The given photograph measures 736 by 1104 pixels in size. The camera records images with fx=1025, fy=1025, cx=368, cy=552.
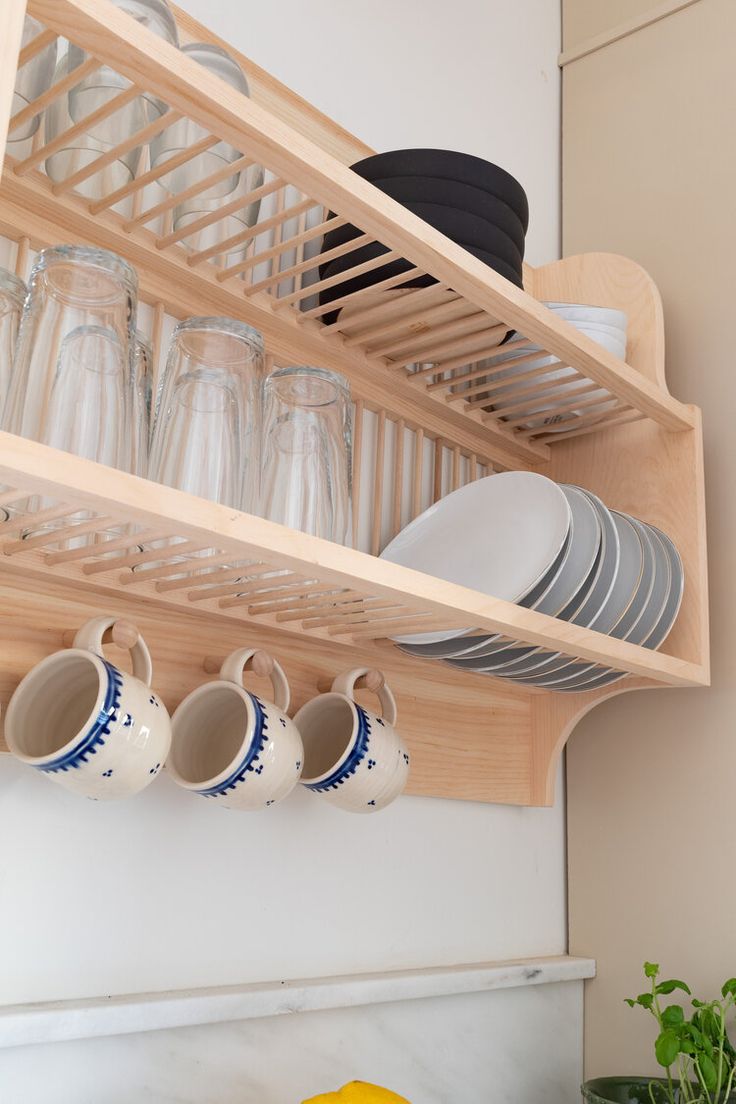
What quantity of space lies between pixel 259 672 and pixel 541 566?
12.6 inches

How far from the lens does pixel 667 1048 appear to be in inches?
45.8

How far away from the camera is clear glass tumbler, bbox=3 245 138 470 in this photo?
79 cm

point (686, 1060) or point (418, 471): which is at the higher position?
point (418, 471)

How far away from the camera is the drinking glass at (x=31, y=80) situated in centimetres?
84

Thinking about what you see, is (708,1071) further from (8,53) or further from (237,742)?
(8,53)

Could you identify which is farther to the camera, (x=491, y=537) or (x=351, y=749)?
(x=491, y=537)

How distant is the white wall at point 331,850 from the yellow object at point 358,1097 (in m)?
0.20

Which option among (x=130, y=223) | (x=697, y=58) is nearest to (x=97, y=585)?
(x=130, y=223)

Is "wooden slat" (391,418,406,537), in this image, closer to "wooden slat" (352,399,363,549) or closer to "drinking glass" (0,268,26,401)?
"wooden slat" (352,399,363,549)

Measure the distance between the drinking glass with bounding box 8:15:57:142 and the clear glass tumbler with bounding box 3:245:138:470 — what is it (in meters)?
0.14

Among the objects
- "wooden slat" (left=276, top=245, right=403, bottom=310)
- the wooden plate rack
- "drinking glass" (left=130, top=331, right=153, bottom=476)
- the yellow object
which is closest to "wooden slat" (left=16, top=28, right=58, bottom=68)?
the wooden plate rack

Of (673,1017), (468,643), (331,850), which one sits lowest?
(673,1017)

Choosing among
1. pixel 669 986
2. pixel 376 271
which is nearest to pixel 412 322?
pixel 376 271

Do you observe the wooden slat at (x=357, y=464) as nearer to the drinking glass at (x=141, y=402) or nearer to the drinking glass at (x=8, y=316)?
the drinking glass at (x=141, y=402)
